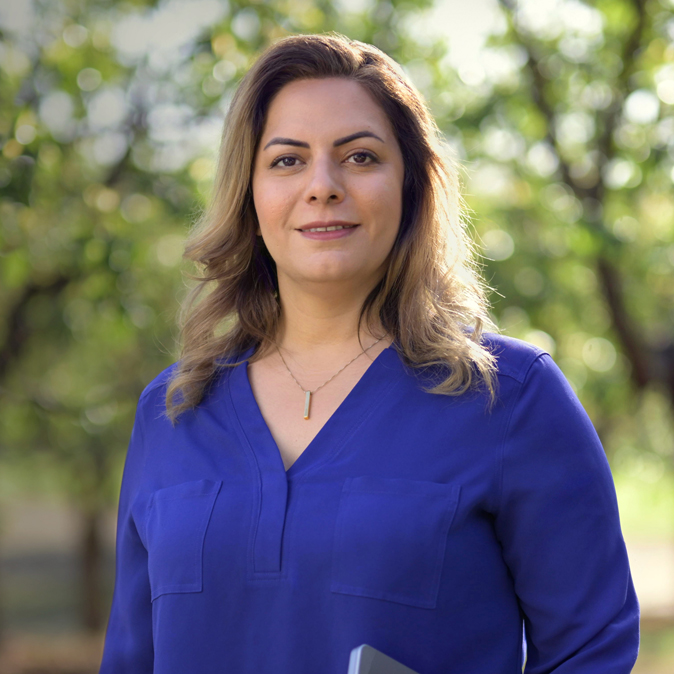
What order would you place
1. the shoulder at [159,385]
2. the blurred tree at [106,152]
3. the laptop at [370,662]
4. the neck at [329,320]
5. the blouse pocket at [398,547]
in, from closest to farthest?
the laptop at [370,662] → the blouse pocket at [398,547] → the neck at [329,320] → the shoulder at [159,385] → the blurred tree at [106,152]

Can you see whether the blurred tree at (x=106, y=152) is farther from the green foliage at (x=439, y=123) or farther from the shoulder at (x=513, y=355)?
the shoulder at (x=513, y=355)

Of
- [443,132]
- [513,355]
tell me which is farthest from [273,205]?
[443,132]

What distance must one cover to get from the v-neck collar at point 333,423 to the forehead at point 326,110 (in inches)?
19.8

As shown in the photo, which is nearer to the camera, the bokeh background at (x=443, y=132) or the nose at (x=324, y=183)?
the nose at (x=324, y=183)

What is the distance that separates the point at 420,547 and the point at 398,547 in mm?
41

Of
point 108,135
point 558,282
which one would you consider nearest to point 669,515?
point 558,282

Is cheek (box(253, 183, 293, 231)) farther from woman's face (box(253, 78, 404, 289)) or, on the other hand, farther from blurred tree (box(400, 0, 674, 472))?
blurred tree (box(400, 0, 674, 472))

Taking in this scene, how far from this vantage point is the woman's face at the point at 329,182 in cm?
181

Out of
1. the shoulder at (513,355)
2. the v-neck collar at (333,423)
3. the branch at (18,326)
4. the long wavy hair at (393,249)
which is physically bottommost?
the branch at (18,326)

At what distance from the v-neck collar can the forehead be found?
50 centimetres

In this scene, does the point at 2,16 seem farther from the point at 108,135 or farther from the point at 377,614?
the point at 377,614

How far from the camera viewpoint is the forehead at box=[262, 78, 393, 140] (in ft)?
6.04

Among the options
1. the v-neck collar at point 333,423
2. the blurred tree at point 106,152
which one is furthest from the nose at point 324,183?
the blurred tree at point 106,152

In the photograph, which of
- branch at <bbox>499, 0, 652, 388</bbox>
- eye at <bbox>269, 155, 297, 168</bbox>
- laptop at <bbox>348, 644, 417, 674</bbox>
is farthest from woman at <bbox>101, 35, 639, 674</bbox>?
branch at <bbox>499, 0, 652, 388</bbox>
